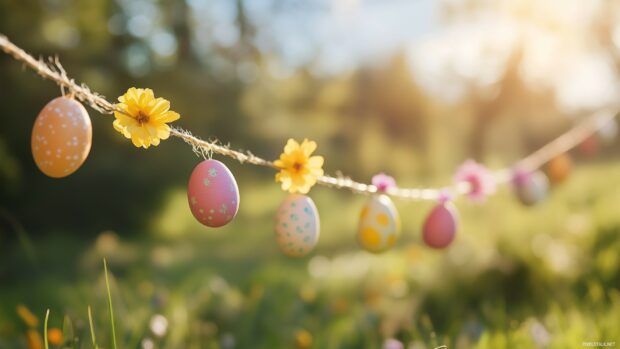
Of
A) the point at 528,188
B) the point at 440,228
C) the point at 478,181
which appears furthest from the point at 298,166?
the point at 528,188

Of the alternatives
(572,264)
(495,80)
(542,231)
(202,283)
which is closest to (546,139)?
(495,80)

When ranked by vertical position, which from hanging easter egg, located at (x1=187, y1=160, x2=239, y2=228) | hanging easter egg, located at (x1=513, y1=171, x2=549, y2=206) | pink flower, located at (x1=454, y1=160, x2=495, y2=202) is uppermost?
hanging easter egg, located at (x1=513, y1=171, x2=549, y2=206)

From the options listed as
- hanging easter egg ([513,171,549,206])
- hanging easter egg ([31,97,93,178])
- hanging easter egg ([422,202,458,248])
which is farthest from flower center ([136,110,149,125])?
hanging easter egg ([513,171,549,206])

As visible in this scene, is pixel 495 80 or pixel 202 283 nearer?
pixel 202 283

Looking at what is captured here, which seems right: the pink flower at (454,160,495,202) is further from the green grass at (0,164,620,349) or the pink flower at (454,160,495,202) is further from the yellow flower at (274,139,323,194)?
the yellow flower at (274,139,323,194)

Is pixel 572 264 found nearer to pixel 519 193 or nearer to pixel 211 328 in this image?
pixel 519 193

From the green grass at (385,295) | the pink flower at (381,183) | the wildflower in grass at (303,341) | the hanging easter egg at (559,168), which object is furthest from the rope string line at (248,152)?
the wildflower in grass at (303,341)
